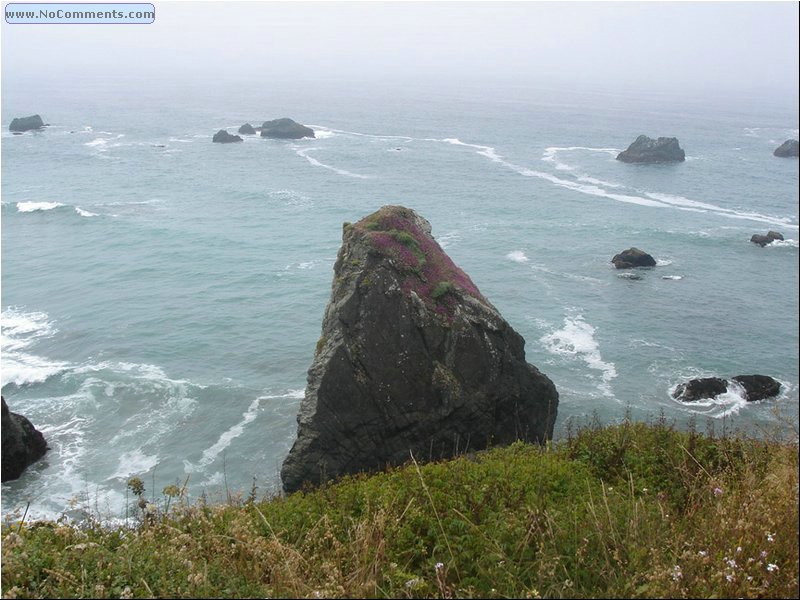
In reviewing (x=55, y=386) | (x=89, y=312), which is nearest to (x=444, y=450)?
(x=55, y=386)

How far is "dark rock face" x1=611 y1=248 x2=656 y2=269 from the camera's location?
150 feet

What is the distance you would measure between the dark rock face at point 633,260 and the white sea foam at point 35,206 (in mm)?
48452

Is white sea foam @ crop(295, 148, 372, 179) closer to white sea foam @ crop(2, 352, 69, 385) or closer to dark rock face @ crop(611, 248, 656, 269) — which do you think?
dark rock face @ crop(611, 248, 656, 269)

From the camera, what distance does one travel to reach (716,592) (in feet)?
19.6

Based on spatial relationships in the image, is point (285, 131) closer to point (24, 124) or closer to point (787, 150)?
point (24, 124)

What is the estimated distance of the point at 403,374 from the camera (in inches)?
900

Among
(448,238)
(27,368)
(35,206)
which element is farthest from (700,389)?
(35,206)

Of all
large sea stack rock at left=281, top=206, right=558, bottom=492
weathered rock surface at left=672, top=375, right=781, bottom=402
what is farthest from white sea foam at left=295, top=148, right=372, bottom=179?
weathered rock surface at left=672, top=375, right=781, bottom=402

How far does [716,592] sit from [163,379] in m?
28.5

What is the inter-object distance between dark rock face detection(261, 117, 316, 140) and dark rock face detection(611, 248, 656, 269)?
2625 inches

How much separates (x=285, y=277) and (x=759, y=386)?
2823cm

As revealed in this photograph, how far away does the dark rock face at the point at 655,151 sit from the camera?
8504cm

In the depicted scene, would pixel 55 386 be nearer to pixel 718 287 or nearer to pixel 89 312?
pixel 89 312

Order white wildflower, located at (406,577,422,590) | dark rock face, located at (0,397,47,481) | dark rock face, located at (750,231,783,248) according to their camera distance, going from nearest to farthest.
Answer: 1. white wildflower, located at (406,577,422,590)
2. dark rock face, located at (0,397,47,481)
3. dark rock face, located at (750,231,783,248)
